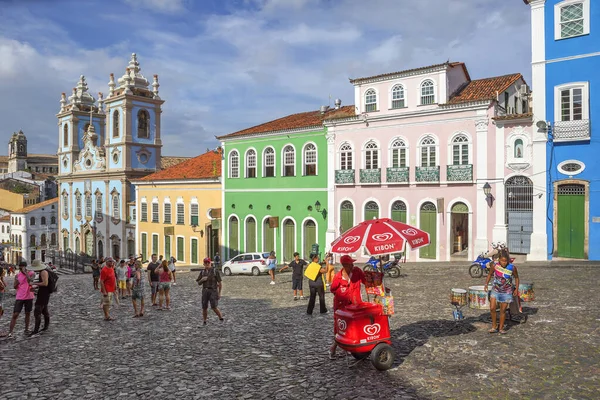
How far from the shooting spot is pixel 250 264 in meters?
26.2

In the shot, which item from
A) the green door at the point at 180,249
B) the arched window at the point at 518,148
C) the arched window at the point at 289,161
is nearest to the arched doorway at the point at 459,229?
the arched window at the point at 518,148

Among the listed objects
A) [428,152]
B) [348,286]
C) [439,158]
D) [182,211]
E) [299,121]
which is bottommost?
[348,286]

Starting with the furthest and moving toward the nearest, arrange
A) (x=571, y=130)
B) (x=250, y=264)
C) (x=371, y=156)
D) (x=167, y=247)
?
(x=167, y=247), (x=371, y=156), (x=250, y=264), (x=571, y=130)

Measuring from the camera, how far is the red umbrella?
890cm

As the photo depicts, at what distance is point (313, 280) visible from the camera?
41.8 feet

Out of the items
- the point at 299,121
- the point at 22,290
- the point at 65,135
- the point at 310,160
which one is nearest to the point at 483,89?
the point at 310,160

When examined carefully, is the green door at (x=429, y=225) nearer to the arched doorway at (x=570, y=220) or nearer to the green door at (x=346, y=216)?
the green door at (x=346, y=216)

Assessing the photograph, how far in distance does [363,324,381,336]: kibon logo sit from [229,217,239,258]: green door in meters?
24.7

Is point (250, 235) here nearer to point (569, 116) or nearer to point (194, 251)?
point (194, 251)

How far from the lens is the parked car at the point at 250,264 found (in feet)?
85.3

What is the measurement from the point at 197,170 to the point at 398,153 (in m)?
16.6

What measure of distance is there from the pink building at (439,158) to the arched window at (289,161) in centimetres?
281

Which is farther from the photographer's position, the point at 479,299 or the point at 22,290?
the point at 22,290

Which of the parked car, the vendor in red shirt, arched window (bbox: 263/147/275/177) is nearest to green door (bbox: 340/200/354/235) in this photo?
the parked car
